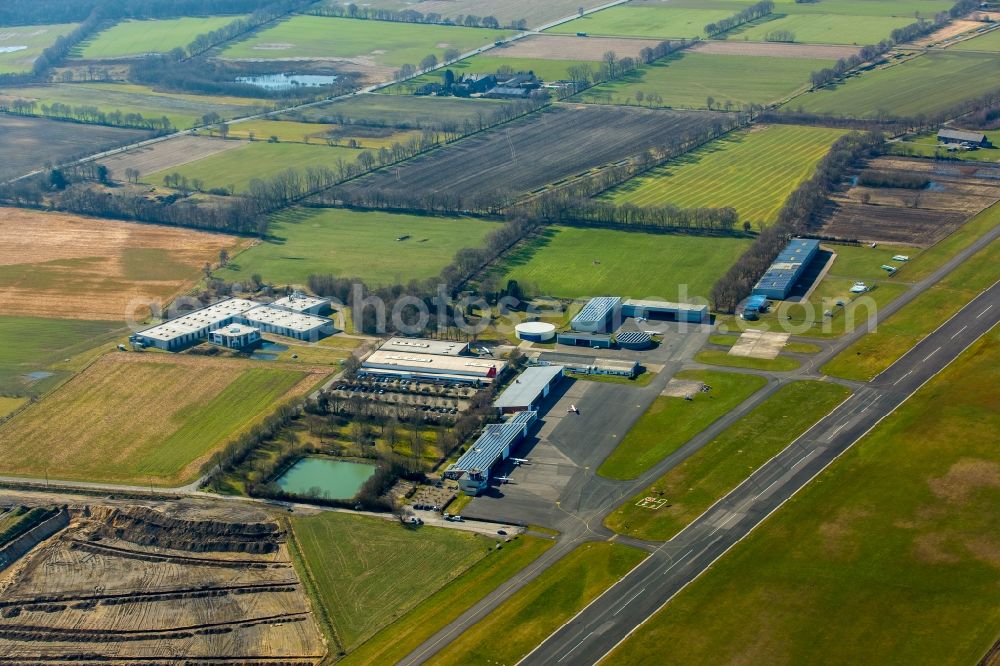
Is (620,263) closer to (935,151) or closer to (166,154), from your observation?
(935,151)

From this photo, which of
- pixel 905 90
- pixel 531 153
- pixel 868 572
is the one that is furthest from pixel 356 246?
pixel 905 90

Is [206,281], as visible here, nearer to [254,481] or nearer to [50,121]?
[254,481]

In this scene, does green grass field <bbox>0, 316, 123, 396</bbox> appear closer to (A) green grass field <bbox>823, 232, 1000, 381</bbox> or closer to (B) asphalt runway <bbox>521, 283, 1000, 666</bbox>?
(B) asphalt runway <bbox>521, 283, 1000, 666</bbox>

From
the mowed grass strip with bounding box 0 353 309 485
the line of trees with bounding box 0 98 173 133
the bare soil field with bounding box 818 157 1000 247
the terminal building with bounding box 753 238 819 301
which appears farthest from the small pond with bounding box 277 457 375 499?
the line of trees with bounding box 0 98 173 133

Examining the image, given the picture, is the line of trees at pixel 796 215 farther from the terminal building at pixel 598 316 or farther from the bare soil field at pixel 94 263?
the bare soil field at pixel 94 263

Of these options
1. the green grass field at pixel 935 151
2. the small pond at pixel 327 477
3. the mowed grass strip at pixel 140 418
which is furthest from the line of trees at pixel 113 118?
the small pond at pixel 327 477

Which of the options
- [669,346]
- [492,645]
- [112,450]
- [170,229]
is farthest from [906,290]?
[170,229]

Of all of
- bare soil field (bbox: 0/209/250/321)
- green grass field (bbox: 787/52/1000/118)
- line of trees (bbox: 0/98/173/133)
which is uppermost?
green grass field (bbox: 787/52/1000/118)
